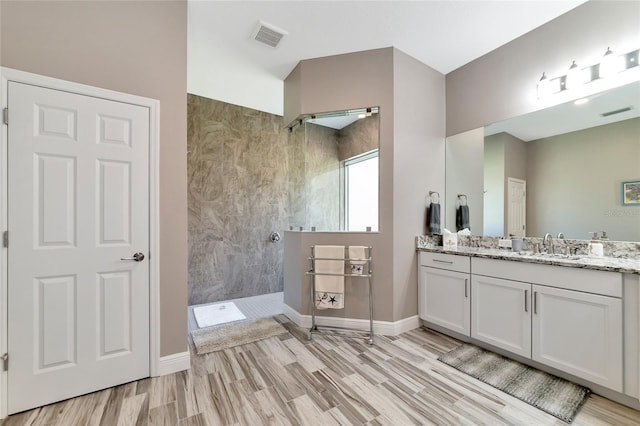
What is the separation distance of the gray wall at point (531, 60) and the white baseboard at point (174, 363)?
3512 mm

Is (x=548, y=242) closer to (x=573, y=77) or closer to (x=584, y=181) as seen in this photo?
(x=584, y=181)

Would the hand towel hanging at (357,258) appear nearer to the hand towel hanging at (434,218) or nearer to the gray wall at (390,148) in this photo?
the gray wall at (390,148)

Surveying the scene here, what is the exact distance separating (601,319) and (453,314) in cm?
101

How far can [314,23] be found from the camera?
89.9 inches

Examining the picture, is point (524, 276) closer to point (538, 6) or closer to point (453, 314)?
point (453, 314)

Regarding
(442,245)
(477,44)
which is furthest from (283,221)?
(477,44)

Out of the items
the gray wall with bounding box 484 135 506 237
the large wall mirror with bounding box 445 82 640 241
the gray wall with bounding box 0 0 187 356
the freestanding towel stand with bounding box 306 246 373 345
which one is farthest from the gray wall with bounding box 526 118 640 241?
the gray wall with bounding box 0 0 187 356

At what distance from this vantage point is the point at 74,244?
1.68 m

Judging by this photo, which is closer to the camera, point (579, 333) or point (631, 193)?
point (579, 333)

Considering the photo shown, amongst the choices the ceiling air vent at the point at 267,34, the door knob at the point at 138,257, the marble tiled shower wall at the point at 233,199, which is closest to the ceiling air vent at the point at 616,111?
the ceiling air vent at the point at 267,34

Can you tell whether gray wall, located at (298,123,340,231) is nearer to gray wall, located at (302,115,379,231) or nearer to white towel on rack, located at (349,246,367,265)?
gray wall, located at (302,115,379,231)

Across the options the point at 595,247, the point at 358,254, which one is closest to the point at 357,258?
the point at 358,254

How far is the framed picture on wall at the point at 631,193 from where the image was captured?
187 centimetres

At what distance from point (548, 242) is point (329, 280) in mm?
2023
